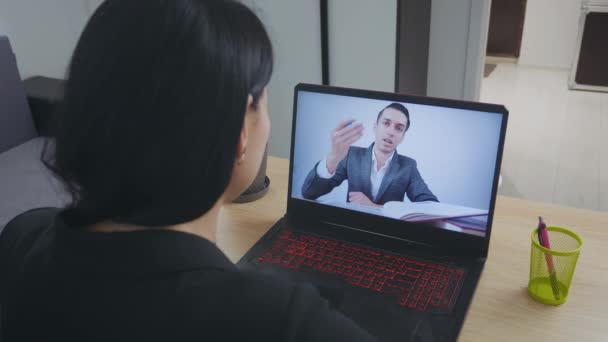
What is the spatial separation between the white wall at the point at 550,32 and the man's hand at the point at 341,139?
3.87 meters

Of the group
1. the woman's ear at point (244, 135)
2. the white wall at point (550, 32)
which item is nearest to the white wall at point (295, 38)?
the woman's ear at point (244, 135)

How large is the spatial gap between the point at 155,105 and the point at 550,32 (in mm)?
4504

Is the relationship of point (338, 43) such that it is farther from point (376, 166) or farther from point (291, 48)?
point (376, 166)

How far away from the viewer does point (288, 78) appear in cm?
270

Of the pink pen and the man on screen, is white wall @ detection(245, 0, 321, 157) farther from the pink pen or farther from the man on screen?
the pink pen

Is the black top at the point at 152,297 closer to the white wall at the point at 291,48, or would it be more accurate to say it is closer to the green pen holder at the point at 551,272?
the green pen holder at the point at 551,272

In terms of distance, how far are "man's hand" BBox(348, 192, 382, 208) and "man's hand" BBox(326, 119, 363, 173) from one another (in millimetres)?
60

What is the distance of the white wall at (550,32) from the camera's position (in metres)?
4.32

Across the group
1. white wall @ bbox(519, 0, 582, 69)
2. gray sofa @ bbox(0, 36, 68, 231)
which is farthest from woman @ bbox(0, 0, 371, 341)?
white wall @ bbox(519, 0, 582, 69)

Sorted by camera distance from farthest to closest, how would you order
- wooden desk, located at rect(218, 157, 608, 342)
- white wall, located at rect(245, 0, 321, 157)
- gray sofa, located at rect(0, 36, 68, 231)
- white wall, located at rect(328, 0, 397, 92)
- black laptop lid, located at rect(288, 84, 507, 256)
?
white wall, located at rect(245, 0, 321, 157) < white wall, located at rect(328, 0, 397, 92) < gray sofa, located at rect(0, 36, 68, 231) < black laptop lid, located at rect(288, 84, 507, 256) < wooden desk, located at rect(218, 157, 608, 342)

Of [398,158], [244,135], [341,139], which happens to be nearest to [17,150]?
[341,139]

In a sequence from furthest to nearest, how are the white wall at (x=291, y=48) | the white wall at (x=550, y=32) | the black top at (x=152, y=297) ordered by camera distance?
the white wall at (x=550, y=32), the white wall at (x=291, y=48), the black top at (x=152, y=297)

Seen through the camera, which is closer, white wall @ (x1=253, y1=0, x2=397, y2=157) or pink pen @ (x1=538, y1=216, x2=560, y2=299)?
pink pen @ (x1=538, y1=216, x2=560, y2=299)

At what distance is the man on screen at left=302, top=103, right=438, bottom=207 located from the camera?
3.47ft
